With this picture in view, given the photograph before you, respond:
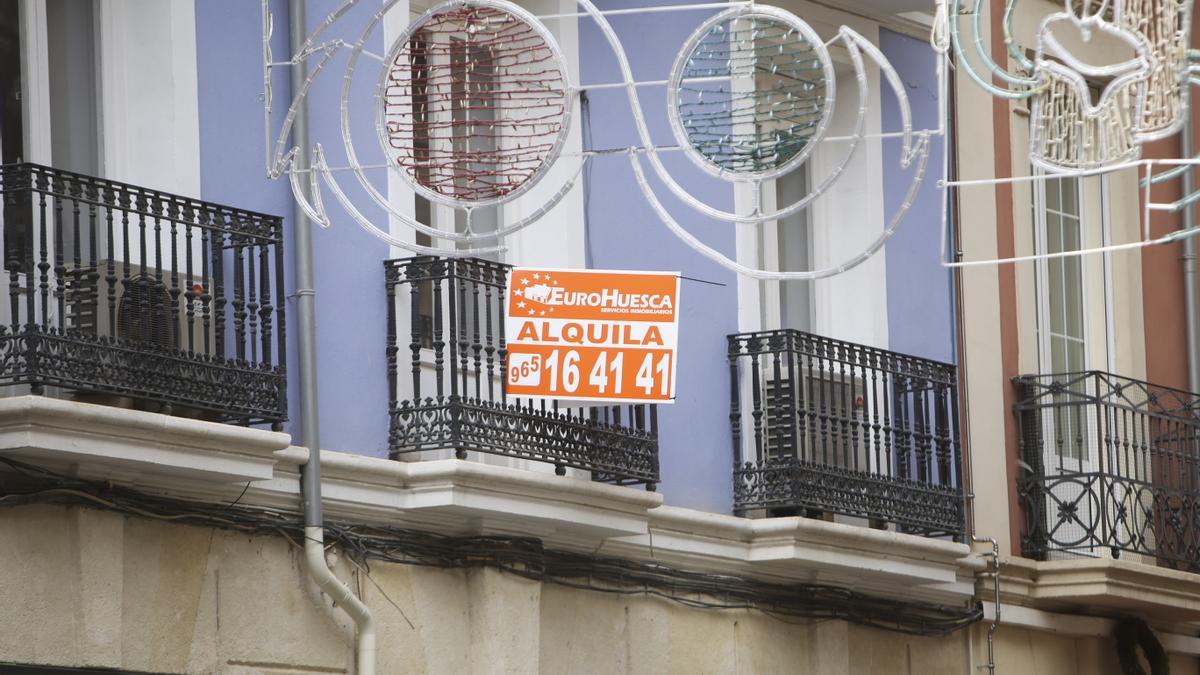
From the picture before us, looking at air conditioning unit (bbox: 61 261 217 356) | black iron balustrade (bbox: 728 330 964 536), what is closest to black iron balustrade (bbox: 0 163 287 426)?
air conditioning unit (bbox: 61 261 217 356)

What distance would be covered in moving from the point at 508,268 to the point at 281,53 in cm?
167

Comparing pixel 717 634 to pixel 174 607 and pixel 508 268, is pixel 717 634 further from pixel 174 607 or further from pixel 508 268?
pixel 174 607

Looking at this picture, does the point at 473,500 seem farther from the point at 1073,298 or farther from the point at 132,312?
the point at 1073,298

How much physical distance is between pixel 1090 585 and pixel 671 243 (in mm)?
4054

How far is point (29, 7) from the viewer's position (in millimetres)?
11703

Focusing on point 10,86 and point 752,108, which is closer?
point 752,108

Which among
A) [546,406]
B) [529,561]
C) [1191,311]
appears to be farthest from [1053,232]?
[529,561]

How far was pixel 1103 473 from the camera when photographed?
Answer: 16656mm

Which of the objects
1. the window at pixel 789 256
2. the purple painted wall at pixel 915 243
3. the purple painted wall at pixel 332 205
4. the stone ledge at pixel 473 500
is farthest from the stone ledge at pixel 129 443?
the purple painted wall at pixel 915 243

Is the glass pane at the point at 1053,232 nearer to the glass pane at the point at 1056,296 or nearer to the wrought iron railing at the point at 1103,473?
the glass pane at the point at 1056,296

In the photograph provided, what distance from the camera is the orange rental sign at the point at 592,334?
12766mm

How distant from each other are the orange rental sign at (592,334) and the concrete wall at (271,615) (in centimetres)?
108

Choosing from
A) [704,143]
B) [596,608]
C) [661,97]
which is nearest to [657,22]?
[661,97]

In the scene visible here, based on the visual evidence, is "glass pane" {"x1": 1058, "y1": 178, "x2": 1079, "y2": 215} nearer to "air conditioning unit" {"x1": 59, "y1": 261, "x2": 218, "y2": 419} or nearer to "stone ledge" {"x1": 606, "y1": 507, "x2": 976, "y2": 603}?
"stone ledge" {"x1": 606, "y1": 507, "x2": 976, "y2": 603}
